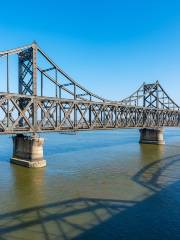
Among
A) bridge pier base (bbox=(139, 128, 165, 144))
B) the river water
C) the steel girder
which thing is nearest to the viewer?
the river water

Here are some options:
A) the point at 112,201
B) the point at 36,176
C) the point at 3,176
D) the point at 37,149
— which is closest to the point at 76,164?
the point at 37,149

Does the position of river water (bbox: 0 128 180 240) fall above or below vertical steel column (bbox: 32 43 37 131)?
below

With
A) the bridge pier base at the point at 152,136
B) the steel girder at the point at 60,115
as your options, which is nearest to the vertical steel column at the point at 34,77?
the steel girder at the point at 60,115

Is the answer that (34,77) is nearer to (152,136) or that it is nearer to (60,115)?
(60,115)

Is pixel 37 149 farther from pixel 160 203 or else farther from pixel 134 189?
pixel 160 203

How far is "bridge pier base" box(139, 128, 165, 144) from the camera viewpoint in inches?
3219

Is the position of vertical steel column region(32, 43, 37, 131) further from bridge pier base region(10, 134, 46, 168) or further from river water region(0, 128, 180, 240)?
river water region(0, 128, 180, 240)

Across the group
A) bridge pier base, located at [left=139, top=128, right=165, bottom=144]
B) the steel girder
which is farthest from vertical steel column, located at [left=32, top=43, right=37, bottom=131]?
bridge pier base, located at [left=139, top=128, right=165, bottom=144]

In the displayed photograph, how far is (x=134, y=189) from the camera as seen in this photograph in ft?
94.2

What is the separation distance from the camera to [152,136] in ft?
274

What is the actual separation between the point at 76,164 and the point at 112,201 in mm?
20225

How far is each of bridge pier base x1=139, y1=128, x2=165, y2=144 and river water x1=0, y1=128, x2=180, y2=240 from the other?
41.6m

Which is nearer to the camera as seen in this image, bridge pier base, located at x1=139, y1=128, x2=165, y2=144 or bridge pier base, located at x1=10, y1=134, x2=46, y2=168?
bridge pier base, located at x1=10, y1=134, x2=46, y2=168

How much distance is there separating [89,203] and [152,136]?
62943 mm
